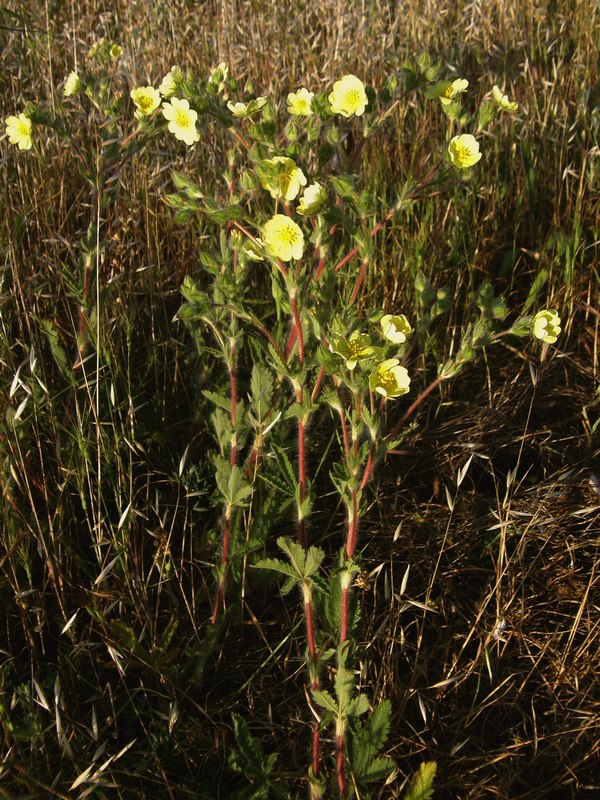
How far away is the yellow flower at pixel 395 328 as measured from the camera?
53.7 inches

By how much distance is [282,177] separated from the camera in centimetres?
142

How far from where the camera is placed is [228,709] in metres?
1.52

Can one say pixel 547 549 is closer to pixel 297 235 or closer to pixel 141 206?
pixel 297 235

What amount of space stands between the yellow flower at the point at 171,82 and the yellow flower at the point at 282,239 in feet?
1.81

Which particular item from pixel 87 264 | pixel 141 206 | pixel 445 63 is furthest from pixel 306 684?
pixel 445 63

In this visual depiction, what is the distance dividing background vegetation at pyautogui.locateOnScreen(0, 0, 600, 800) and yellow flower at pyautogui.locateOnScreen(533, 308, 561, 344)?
0.21 m

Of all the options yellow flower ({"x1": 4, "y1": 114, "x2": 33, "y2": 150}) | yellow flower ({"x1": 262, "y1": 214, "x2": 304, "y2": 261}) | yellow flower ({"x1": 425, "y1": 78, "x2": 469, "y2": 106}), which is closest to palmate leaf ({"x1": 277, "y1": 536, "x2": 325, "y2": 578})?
yellow flower ({"x1": 262, "y1": 214, "x2": 304, "y2": 261})

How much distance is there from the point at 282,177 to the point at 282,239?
14 cm

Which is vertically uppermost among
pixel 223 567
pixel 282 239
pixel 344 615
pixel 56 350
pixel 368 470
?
pixel 282 239

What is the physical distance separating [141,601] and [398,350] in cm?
73

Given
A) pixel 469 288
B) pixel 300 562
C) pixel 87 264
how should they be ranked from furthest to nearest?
pixel 469 288
pixel 87 264
pixel 300 562

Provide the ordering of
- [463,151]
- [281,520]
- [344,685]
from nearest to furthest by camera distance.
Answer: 1. [344,685]
2. [463,151]
3. [281,520]

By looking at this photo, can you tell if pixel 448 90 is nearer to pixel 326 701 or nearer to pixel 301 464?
pixel 301 464

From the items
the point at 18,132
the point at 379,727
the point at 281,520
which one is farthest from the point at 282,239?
the point at 18,132
